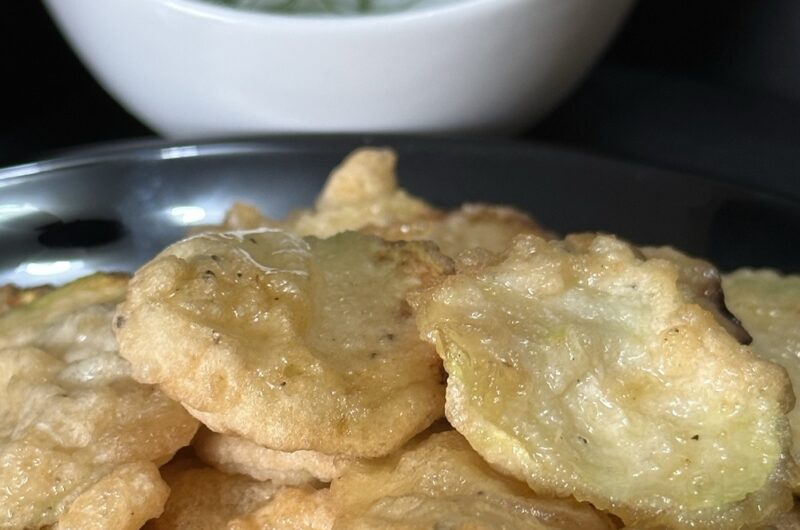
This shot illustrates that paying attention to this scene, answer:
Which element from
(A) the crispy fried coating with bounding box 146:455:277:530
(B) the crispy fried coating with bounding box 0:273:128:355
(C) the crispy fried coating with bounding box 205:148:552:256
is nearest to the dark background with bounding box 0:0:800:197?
(C) the crispy fried coating with bounding box 205:148:552:256

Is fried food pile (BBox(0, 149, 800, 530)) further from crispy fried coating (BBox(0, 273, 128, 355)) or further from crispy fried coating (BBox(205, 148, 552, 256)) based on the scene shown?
crispy fried coating (BBox(205, 148, 552, 256))

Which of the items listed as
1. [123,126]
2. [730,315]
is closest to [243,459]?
[730,315]

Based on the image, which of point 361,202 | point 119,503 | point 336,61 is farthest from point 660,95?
point 119,503

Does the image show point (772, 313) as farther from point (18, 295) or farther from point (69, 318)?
point (18, 295)

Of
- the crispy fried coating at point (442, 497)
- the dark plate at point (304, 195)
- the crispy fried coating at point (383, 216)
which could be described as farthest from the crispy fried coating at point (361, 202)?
the crispy fried coating at point (442, 497)

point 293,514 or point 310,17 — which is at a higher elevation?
point 310,17

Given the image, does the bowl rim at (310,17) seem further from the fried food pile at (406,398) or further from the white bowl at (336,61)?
the fried food pile at (406,398)

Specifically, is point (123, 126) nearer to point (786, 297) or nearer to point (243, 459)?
point (243, 459)
